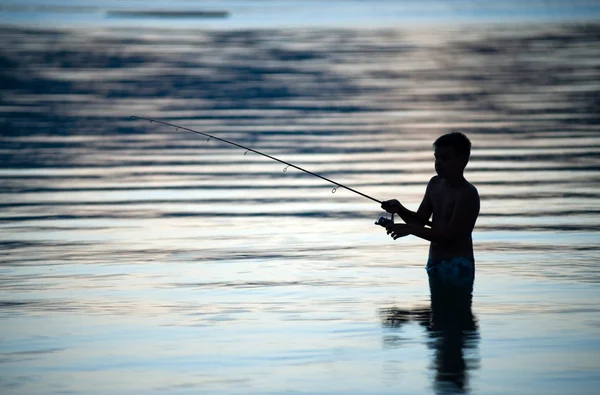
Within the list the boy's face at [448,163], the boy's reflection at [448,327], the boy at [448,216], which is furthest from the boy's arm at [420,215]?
the boy's reflection at [448,327]

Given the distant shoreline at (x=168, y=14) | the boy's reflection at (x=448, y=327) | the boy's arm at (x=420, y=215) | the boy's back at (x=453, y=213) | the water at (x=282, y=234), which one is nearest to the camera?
the boy's reflection at (x=448, y=327)

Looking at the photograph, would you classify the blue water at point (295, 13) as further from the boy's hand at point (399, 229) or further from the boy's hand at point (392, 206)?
the boy's hand at point (399, 229)

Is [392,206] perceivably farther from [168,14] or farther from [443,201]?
[168,14]

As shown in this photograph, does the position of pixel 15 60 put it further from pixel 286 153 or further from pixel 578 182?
pixel 578 182

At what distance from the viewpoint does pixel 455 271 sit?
7.76 m

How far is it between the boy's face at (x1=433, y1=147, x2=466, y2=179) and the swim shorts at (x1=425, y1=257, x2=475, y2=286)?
48 centimetres

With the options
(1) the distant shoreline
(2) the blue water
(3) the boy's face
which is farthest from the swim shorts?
(1) the distant shoreline

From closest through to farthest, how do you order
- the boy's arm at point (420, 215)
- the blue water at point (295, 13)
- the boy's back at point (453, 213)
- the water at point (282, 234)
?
the water at point (282, 234) < the boy's back at point (453, 213) < the boy's arm at point (420, 215) < the blue water at point (295, 13)

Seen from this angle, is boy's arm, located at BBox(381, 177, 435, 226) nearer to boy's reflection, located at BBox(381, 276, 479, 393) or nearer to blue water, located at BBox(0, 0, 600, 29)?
boy's reflection, located at BBox(381, 276, 479, 393)

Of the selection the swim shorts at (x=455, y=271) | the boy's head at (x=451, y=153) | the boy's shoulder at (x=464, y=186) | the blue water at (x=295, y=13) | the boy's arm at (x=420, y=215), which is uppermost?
the blue water at (x=295, y=13)

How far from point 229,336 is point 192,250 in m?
2.48

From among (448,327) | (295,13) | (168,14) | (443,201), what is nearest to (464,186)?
(443,201)

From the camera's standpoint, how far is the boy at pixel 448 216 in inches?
295

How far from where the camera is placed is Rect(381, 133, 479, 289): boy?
750 centimetres
